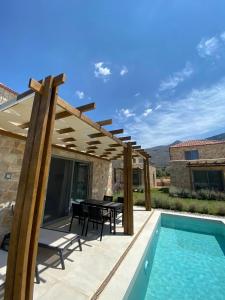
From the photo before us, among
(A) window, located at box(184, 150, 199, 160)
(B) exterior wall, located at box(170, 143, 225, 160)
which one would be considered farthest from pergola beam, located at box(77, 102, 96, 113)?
(A) window, located at box(184, 150, 199, 160)

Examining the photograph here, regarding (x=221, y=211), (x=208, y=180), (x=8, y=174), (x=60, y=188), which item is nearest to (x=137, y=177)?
(x=208, y=180)

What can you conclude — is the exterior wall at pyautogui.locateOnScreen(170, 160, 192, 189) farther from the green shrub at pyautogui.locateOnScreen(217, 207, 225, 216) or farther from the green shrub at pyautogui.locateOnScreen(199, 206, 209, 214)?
the green shrub at pyautogui.locateOnScreen(217, 207, 225, 216)

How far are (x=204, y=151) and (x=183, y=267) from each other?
64.9 ft

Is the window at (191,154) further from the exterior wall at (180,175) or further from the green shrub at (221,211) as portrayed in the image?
the green shrub at (221,211)

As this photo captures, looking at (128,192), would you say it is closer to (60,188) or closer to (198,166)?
(60,188)

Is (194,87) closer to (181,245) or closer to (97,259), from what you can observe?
(181,245)

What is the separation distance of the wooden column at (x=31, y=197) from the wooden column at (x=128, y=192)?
14.6ft

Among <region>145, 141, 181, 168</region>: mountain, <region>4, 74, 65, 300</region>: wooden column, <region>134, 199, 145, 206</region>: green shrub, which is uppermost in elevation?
<region>145, 141, 181, 168</region>: mountain

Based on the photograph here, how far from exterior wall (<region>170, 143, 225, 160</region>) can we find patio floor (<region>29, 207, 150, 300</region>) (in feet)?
63.4

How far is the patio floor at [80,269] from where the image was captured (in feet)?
10.0

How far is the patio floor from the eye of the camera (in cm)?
305

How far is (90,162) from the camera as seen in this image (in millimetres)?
10406

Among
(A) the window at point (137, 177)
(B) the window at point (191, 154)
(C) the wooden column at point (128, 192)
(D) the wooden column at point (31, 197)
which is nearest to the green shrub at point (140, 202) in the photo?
(C) the wooden column at point (128, 192)

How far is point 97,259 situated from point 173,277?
2.22m
